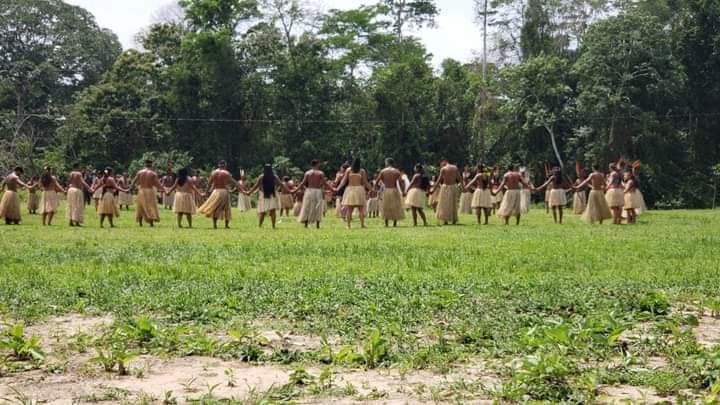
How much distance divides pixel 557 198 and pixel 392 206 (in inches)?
223

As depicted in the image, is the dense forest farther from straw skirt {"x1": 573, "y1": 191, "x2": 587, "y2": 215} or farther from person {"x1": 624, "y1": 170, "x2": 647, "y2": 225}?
person {"x1": 624, "y1": 170, "x2": 647, "y2": 225}

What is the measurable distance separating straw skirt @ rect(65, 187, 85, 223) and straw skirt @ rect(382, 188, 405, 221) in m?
8.97

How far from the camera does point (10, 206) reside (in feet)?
76.0

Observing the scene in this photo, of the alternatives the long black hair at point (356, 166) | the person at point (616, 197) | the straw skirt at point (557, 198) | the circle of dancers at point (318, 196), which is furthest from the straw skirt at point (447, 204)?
the person at point (616, 197)

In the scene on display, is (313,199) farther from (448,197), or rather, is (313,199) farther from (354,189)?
(448,197)

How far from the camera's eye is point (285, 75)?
49500 millimetres

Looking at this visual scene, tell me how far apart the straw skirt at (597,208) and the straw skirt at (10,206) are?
17.4 m

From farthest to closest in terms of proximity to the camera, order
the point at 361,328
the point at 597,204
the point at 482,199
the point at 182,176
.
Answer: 1. the point at 482,199
2. the point at 597,204
3. the point at 182,176
4. the point at 361,328

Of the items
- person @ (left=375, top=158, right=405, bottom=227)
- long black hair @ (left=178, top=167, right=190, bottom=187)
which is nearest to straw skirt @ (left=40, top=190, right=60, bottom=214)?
long black hair @ (left=178, top=167, right=190, bottom=187)

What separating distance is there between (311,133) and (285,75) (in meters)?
4.07

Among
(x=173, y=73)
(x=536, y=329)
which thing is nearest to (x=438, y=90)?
(x=173, y=73)

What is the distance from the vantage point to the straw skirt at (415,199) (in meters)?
22.9

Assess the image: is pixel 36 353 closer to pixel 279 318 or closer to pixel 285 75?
pixel 279 318

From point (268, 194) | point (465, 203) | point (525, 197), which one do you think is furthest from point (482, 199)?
point (268, 194)
